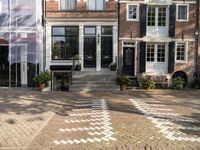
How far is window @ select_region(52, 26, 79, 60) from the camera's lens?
21.2m

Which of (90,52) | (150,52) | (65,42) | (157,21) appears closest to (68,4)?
(65,42)

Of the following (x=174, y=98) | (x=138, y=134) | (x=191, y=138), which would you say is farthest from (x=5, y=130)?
(x=174, y=98)

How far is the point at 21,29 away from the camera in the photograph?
19.5 m

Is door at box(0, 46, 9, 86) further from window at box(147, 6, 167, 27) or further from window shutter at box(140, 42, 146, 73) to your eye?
window at box(147, 6, 167, 27)

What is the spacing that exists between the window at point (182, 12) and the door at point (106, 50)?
4.93 meters

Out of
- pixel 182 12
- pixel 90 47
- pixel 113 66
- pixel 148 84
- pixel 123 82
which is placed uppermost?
pixel 182 12

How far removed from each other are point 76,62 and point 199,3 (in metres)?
9.21

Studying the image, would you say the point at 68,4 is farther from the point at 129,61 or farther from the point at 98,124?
the point at 98,124

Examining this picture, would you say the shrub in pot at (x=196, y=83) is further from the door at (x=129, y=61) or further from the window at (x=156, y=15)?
the window at (x=156, y=15)

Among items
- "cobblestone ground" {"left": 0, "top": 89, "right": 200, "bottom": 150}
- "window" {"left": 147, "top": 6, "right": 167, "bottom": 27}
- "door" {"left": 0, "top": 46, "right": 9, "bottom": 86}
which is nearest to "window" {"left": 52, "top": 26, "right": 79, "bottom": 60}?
"door" {"left": 0, "top": 46, "right": 9, "bottom": 86}

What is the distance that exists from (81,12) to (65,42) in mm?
2350

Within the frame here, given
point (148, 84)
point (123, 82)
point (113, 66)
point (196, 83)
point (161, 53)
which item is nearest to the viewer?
point (123, 82)

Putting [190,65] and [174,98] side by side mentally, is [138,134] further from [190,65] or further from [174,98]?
[190,65]

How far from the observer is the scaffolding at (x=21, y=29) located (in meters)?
19.4
